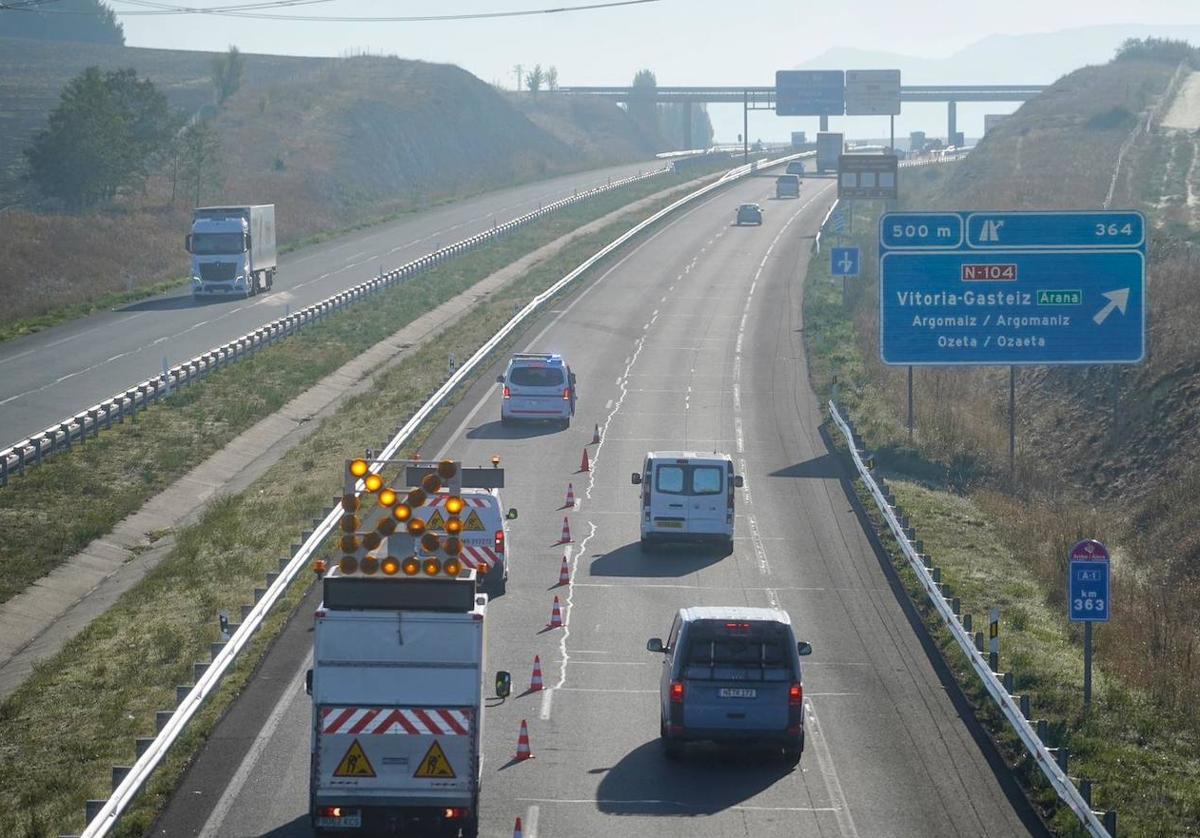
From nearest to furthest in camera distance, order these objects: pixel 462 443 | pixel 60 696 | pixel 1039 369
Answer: pixel 60 696 → pixel 462 443 → pixel 1039 369

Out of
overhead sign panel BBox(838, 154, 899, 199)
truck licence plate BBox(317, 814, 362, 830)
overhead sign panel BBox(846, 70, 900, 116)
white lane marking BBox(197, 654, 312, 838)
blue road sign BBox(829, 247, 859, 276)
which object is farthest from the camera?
overhead sign panel BBox(846, 70, 900, 116)

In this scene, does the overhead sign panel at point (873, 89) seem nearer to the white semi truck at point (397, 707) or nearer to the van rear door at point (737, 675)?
the van rear door at point (737, 675)

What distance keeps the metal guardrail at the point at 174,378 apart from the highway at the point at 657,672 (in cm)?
890

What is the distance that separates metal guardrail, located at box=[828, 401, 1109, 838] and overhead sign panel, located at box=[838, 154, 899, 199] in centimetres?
4110

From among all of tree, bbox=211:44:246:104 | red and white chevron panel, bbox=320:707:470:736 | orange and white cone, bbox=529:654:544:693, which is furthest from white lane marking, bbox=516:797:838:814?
tree, bbox=211:44:246:104

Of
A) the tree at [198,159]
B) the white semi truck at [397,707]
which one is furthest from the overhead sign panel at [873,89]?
the white semi truck at [397,707]

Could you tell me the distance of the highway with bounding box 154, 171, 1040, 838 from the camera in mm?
16594

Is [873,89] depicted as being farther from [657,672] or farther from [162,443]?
[657,672]

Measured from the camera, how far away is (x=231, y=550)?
30.9 m

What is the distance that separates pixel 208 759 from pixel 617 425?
1054 inches

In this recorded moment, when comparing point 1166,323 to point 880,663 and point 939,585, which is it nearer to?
point 939,585

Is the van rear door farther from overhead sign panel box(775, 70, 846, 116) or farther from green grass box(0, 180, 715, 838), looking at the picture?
overhead sign panel box(775, 70, 846, 116)

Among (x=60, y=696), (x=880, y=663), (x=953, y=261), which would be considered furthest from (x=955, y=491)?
(x=60, y=696)

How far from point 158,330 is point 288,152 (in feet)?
231
